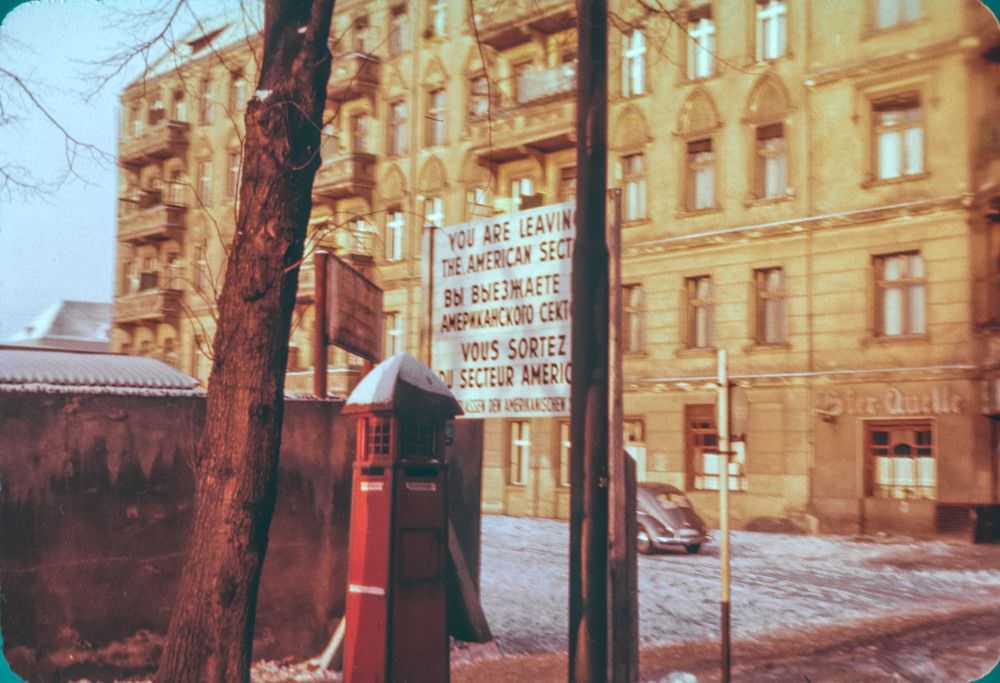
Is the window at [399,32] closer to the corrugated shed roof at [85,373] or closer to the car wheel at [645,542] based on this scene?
the corrugated shed roof at [85,373]

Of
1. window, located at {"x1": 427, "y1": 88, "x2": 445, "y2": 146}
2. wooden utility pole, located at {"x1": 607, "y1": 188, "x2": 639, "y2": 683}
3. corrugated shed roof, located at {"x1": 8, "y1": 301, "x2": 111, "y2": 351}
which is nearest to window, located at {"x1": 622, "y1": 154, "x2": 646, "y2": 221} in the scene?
window, located at {"x1": 427, "y1": 88, "x2": 445, "y2": 146}

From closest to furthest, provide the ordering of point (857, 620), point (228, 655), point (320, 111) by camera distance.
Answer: point (228, 655)
point (320, 111)
point (857, 620)

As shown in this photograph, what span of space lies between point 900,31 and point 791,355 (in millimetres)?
2389

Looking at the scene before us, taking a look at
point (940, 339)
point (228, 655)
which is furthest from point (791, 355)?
point (228, 655)

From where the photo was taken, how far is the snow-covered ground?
7.25 meters

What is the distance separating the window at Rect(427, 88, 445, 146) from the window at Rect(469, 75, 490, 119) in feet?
0.76

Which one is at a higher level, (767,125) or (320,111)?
(767,125)

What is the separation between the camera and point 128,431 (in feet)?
22.0

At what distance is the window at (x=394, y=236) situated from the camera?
31.9 feet

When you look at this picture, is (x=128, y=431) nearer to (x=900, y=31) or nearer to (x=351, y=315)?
(x=351, y=315)

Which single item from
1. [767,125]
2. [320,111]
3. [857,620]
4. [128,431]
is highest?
[767,125]

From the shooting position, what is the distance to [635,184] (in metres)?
9.91

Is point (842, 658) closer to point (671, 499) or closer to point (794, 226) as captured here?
point (671, 499)

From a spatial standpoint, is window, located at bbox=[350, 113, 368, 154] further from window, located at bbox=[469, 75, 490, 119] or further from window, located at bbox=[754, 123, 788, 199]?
window, located at bbox=[754, 123, 788, 199]
